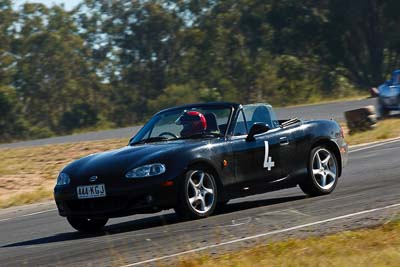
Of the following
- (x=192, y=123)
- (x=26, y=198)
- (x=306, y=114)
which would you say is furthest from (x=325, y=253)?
(x=306, y=114)

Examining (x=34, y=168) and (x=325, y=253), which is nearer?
(x=325, y=253)

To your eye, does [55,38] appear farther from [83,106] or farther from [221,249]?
[221,249]

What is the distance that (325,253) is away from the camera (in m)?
7.74

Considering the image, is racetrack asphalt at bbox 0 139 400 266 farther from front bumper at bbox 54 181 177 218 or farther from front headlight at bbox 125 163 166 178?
front headlight at bbox 125 163 166 178

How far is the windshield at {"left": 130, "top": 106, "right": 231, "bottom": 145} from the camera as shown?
12.0m

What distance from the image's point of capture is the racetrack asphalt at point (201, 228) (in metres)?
9.12

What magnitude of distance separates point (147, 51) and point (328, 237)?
6432cm

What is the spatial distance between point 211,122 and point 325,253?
4523 mm

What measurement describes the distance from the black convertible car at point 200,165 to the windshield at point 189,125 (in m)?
0.01

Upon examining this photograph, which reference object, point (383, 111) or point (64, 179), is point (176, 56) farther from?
point (64, 179)

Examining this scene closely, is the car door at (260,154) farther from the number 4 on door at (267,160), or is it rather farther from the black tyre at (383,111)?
the black tyre at (383,111)

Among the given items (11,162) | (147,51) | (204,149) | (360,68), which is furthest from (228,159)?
(147,51)

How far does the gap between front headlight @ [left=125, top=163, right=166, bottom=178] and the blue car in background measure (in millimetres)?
20669

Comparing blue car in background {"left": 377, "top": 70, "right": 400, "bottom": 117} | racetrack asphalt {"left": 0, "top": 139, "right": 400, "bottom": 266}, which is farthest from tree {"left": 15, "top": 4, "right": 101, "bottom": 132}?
racetrack asphalt {"left": 0, "top": 139, "right": 400, "bottom": 266}
